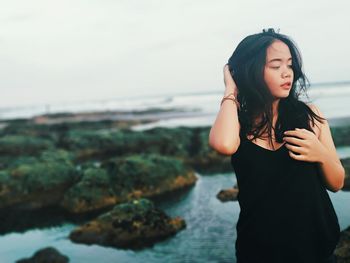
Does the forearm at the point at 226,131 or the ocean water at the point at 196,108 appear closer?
the forearm at the point at 226,131

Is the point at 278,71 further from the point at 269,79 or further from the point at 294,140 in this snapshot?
the point at 294,140

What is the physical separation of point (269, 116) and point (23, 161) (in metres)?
13.2

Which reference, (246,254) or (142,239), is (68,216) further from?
(246,254)

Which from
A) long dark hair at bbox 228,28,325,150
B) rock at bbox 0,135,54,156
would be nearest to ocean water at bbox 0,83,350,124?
long dark hair at bbox 228,28,325,150

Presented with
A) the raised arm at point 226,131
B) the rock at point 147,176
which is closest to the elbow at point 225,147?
the raised arm at point 226,131

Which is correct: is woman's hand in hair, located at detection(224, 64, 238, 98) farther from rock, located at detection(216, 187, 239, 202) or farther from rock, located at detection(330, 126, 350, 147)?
rock, located at detection(330, 126, 350, 147)

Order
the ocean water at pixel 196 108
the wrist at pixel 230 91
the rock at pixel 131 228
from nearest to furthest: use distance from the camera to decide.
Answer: the wrist at pixel 230 91 → the rock at pixel 131 228 → the ocean water at pixel 196 108

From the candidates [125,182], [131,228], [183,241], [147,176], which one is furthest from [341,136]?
[131,228]

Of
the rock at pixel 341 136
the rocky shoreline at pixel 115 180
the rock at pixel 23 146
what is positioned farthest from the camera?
the rock at pixel 23 146

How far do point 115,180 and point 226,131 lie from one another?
31.6ft

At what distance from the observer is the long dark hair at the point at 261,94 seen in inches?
98.1

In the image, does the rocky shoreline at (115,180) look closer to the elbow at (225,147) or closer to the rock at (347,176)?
the rock at (347,176)

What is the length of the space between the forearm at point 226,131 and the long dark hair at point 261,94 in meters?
0.13

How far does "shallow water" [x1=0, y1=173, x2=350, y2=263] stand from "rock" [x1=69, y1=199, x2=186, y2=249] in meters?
0.21
